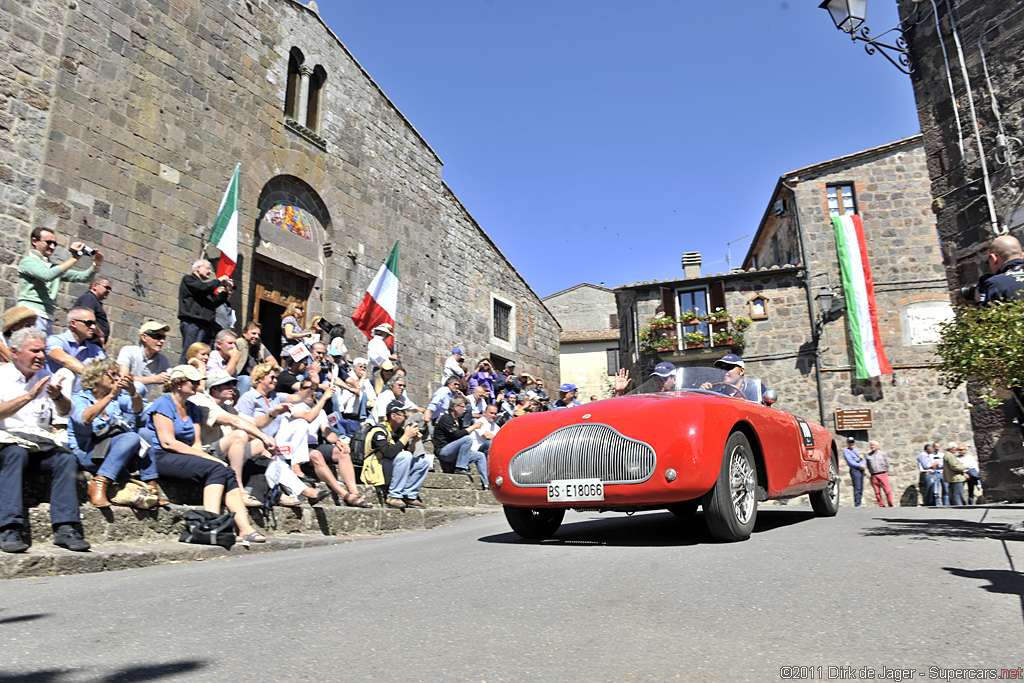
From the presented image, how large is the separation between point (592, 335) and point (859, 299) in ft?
65.1

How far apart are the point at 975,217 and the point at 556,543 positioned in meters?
8.31

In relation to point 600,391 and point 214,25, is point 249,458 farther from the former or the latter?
point 600,391

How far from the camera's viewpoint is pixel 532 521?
5.29 meters

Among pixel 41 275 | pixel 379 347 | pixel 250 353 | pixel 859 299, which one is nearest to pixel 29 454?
pixel 41 275

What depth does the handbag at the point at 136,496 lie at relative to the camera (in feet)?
17.0

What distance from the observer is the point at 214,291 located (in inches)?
368

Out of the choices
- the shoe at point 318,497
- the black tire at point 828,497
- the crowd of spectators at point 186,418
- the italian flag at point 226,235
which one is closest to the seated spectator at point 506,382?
the crowd of spectators at point 186,418

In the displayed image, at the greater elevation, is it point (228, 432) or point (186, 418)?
point (186, 418)

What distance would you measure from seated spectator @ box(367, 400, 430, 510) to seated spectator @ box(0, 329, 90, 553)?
3599 millimetres

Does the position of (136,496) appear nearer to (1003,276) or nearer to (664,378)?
(664,378)

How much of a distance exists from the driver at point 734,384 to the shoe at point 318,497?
13.5 ft

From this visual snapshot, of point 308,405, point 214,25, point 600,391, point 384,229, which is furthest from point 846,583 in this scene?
point 600,391

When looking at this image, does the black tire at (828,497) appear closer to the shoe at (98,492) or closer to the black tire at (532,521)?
the black tire at (532,521)

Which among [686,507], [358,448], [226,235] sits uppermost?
[226,235]
